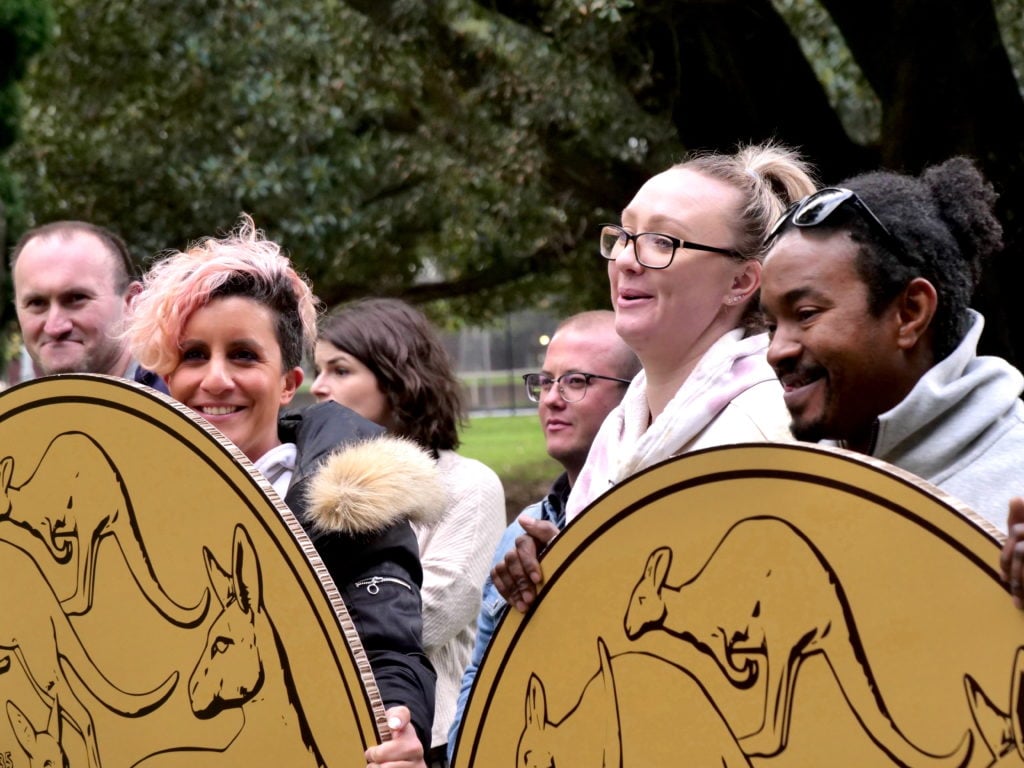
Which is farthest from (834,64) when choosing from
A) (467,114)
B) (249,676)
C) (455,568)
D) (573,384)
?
(249,676)

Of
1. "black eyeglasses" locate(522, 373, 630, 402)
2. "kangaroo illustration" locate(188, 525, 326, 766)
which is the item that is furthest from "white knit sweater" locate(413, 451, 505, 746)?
"kangaroo illustration" locate(188, 525, 326, 766)

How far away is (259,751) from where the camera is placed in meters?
2.02

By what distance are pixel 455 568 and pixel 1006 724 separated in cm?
230

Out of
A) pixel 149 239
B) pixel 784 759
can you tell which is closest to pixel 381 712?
pixel 784 759

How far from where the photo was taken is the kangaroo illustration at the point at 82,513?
2.20 metres

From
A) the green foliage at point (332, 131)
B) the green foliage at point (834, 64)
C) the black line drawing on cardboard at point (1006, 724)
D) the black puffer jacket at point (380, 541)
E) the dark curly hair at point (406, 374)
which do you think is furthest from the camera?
the green foliage at point (834, 64)

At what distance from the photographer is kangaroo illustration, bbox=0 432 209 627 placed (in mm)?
2199

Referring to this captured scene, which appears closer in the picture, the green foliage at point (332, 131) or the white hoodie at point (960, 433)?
the white hoodie at point (960, 433)

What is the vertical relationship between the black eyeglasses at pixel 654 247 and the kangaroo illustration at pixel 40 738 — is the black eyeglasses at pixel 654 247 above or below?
above

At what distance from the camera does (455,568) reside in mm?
3592

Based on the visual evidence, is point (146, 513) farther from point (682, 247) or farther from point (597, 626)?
point (682, 247)

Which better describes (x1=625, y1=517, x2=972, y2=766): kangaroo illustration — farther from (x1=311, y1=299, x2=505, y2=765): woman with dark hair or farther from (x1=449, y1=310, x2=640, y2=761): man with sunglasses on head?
(x1=311, y1=299, x2=505, y2=765): woman with dark hair

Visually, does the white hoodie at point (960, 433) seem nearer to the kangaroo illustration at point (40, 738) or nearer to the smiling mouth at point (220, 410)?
the smiling mouth at point (220, 410)

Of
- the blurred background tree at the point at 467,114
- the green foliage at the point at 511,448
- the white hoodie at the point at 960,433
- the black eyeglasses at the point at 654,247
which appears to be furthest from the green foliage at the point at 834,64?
the white hoodie at the point at 960,433
